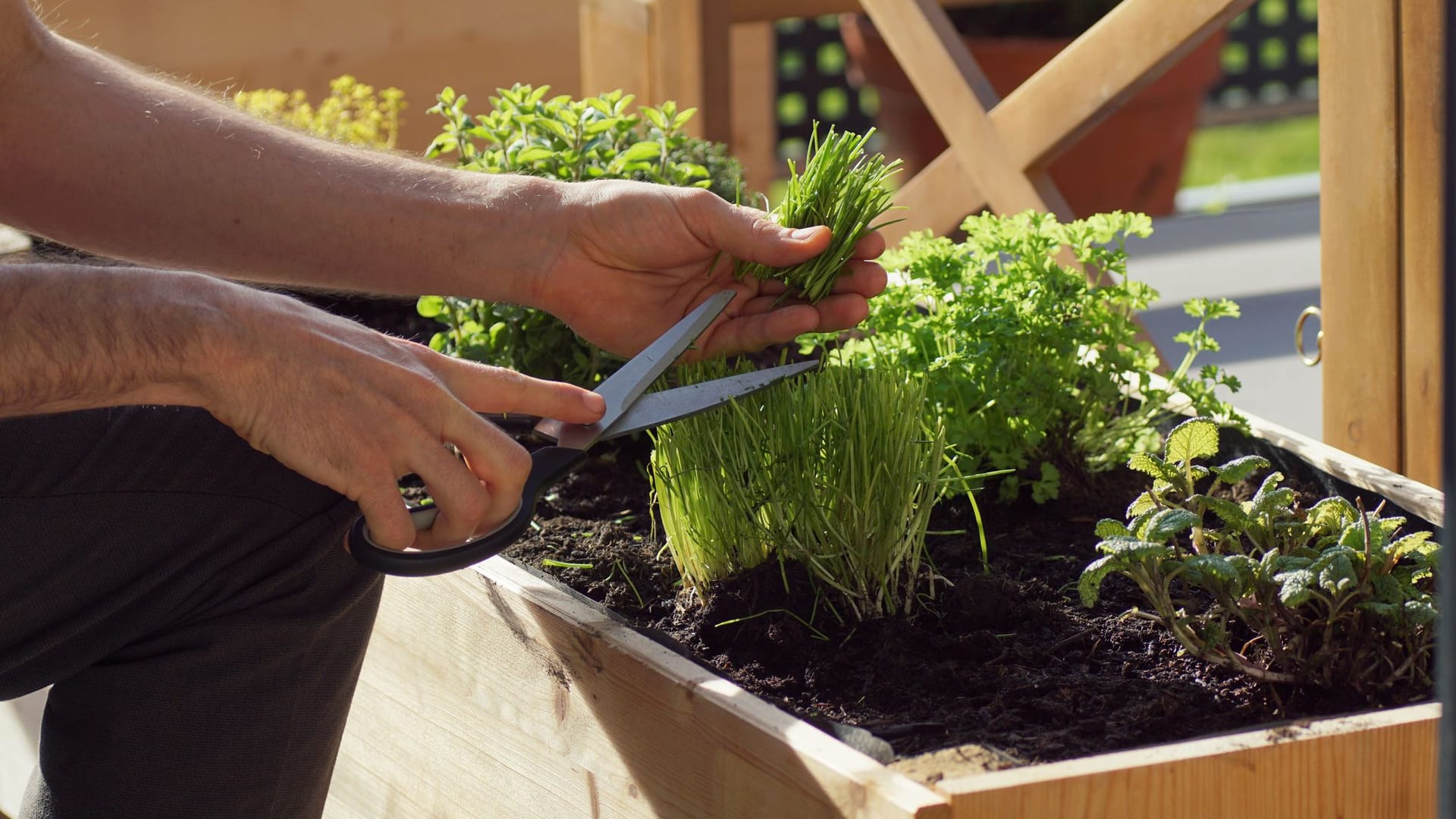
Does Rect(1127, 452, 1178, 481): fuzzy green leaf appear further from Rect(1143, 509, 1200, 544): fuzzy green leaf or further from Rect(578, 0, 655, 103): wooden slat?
Rect(578, 0, 655, 103): wooden slat

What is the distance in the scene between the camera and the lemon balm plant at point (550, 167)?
188cm

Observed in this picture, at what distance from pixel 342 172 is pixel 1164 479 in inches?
37.9

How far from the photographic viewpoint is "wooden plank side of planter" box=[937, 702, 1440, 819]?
964 mm

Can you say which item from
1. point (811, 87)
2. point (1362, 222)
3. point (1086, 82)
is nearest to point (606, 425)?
point (1362, 222)

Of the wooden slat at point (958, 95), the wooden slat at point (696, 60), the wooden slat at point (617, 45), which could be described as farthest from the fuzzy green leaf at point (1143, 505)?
the wooden slat at point (617, 45)

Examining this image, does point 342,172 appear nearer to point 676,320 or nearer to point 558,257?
point 558,257

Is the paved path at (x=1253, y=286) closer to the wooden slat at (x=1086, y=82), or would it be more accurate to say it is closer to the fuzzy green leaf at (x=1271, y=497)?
the wooden slat at (x=1086, y=82)

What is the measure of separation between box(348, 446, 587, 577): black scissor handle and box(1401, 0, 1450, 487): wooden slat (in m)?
1.06

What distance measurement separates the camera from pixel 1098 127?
412 centimetres

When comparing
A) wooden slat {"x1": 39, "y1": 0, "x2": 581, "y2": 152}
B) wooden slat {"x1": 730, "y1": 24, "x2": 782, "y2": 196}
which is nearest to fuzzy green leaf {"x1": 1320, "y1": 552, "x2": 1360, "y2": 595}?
wooden slat {"x1": 39, "y1": 0, "x2": 581, "y2": 152}

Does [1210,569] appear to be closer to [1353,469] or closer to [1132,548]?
[1132,548]

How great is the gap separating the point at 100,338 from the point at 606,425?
0.43m

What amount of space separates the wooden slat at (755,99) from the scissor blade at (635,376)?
12.0ft

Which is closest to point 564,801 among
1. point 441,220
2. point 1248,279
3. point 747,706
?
point 747,706
